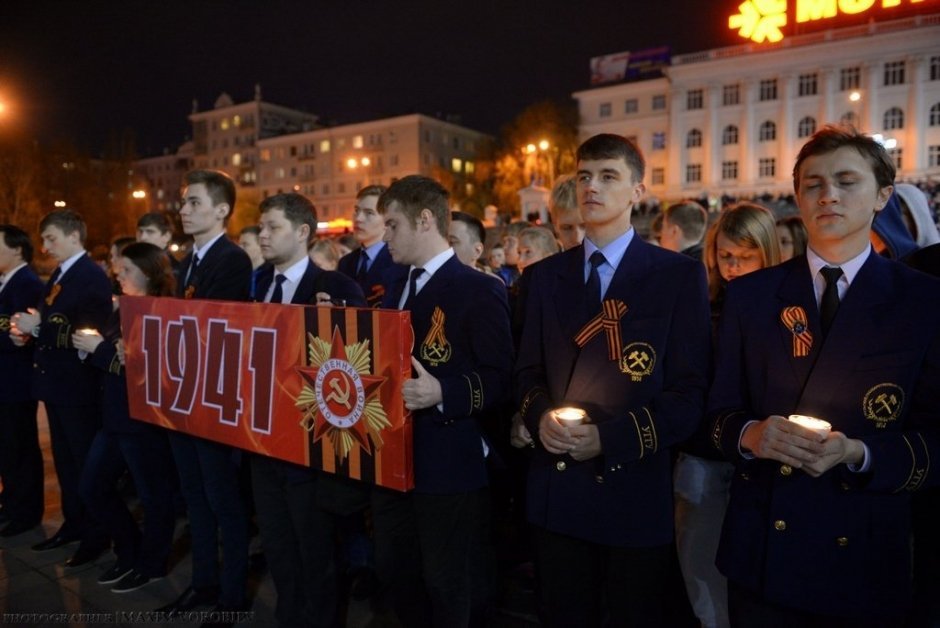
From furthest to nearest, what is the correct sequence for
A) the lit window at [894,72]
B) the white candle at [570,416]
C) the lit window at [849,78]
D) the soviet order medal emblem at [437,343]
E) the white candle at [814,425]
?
the lit window at [849,78], the lit window at [894,72], the soviet order medal emblem at [437,343], the white candle at [570,416], the white candle at [814,425]

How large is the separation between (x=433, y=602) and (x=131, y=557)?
→ 9.96 ft

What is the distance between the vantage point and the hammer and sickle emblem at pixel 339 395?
132 inches

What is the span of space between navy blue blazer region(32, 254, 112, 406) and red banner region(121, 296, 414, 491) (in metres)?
0.95

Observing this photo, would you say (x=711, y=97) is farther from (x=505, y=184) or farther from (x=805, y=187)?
(x=805, y=187)

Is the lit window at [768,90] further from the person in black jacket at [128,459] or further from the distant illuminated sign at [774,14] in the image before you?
the person in black jacket at [128,459]

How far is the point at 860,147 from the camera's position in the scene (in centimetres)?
235

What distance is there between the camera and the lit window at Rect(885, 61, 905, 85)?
54250 millimetres

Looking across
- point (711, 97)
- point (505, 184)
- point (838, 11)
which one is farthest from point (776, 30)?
point (505, 184)

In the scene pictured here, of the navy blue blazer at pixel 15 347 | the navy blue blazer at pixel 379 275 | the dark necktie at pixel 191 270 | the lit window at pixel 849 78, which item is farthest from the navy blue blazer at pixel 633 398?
the lit window at pixel 849 78

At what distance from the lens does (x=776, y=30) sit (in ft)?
150

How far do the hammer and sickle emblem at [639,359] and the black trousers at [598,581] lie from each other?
0.77 metres

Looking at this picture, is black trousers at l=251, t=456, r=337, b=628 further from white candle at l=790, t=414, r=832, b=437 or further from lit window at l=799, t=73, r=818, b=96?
lit window at l=799, t=73, r=818, b=96

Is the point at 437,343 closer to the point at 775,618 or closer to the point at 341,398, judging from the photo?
the point at 341,398

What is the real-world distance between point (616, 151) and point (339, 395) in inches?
74.1
